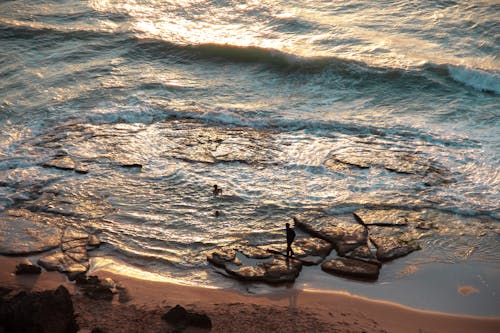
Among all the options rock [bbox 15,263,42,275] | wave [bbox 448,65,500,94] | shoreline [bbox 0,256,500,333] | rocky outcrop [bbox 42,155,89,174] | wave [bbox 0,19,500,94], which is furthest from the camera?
wave [bbox 0,19,500,94]

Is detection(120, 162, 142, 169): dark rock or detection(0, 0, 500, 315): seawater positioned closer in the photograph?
detection(0, 0, 500, 315): seawater

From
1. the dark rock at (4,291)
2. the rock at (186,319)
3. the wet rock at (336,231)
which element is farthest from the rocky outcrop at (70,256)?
the wet rock at (336,231)

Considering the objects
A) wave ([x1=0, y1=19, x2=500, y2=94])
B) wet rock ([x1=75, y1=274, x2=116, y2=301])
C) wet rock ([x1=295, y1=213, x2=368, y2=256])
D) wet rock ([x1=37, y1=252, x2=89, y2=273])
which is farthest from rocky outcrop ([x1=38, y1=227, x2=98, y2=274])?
wave ([x1=0, y1=19, x2=500, y2=94])

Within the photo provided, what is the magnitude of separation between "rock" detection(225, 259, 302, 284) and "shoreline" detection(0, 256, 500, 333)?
0.20m

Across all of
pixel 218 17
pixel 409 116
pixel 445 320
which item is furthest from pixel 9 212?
pixel 218 17

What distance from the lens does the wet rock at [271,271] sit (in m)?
6.96

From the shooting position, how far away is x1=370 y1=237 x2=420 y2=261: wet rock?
7.45m

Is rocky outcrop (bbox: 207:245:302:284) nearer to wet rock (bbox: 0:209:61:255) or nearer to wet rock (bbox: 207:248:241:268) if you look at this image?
wet rock (bbox: 207:248:241:268)

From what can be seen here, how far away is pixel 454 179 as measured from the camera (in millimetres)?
9383

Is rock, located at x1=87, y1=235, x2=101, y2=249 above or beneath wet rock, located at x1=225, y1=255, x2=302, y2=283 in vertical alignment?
above

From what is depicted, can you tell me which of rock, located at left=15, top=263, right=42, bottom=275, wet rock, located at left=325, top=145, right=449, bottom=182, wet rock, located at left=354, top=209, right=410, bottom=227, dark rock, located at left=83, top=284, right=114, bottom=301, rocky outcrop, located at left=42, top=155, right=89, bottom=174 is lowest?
dark rock, located at left=83, top=284, right=114, bottom=301

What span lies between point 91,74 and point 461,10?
9566 mm

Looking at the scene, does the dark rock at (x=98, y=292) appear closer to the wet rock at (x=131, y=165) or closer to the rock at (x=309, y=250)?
the rock at (x=309, y=250)

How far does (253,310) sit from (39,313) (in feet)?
7.00
